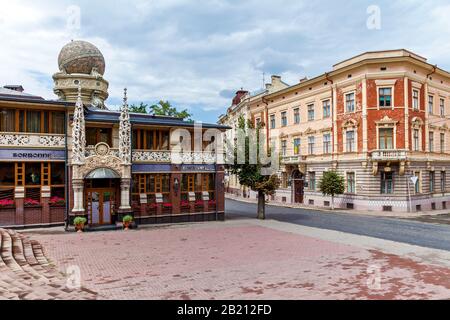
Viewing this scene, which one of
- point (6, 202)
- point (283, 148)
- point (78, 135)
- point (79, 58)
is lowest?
point (6, 202)

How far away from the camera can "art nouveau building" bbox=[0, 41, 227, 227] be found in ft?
67.5

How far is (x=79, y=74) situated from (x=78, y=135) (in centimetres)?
1122

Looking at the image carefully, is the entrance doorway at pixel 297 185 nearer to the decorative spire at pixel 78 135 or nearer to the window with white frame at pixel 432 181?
the window with white frame at pixel 432 181

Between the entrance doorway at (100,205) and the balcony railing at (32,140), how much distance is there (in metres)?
3.46

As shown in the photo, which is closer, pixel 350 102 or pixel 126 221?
pixel 126 221

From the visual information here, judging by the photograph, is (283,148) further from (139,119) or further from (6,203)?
(6,203)

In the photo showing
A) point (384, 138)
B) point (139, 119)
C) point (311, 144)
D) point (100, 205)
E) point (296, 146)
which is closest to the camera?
point (100, 205)

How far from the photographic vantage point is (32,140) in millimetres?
20906

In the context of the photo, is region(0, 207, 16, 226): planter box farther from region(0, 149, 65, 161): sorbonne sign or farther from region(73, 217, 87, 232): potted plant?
region(73, 217, 87, 232): potted plant

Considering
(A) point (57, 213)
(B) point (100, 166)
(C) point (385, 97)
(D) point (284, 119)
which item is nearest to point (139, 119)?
(B) point (100, 166)

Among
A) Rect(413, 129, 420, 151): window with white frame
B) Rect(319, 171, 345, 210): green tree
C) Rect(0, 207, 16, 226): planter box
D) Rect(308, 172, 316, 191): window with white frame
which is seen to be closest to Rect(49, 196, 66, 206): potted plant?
Rect(0, 207, 16, 226): planter box

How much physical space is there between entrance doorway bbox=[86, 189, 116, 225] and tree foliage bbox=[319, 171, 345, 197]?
20.7 metres

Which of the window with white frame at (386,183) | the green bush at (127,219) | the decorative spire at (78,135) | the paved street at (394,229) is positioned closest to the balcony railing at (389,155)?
the window with white frame at (386,183)

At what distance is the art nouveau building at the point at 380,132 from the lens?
3350 centimetres
